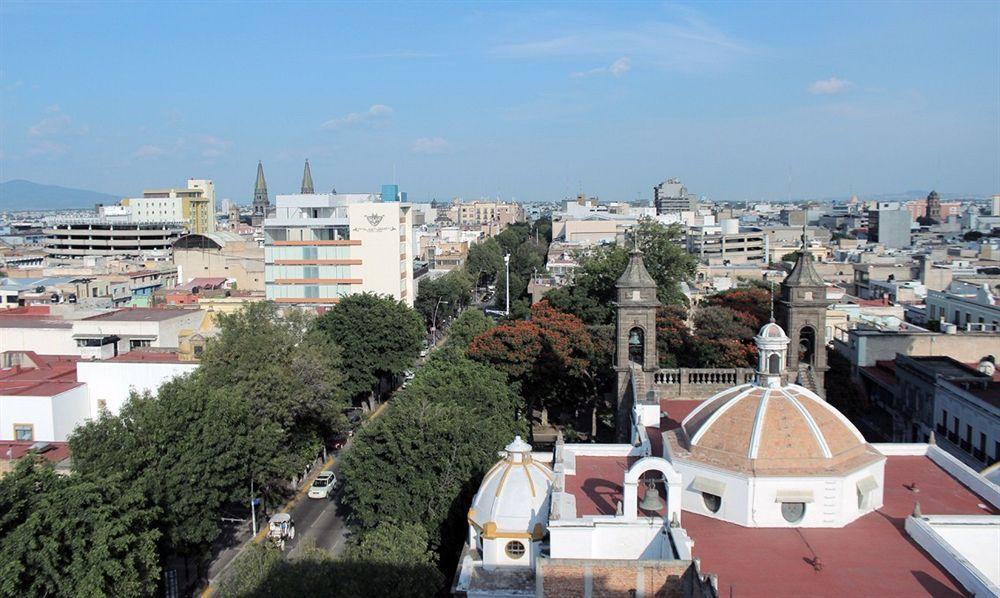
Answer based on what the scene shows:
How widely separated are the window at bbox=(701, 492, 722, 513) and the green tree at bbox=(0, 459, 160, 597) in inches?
593

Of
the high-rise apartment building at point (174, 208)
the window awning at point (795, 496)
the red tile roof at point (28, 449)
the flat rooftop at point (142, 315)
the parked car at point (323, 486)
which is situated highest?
the high-rise apartment building at point (174, 208)

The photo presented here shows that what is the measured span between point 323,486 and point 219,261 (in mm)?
60736

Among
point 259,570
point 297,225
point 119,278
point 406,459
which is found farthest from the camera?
point 119,278

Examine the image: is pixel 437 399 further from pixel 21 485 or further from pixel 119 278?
pixel 119 278

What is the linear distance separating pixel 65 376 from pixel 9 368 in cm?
480

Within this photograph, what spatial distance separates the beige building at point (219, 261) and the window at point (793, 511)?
74704mm

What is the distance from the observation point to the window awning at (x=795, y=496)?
20.0m

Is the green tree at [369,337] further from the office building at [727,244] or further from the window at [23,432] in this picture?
the office building at [727,244]

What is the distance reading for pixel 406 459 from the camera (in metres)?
29.5

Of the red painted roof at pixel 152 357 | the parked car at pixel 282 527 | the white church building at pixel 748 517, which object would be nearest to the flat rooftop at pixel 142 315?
the red painted roof at pixel 152 357

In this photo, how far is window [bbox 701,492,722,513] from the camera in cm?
2080

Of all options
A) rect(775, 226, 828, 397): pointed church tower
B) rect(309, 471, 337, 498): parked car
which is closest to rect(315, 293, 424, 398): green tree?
rect(309, 471, 337, 498): parked car

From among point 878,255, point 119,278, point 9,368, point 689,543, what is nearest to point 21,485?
point 689,543

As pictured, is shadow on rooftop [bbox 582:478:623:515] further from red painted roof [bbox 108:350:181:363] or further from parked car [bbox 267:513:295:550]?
red painted roof [bbox 108:350:181:363]
